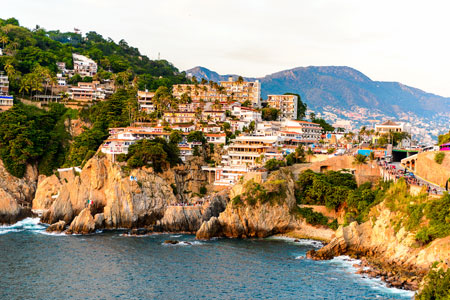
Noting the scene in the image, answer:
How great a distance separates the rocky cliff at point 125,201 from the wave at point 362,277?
18.9 metres

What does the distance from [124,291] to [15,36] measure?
93.3 metres

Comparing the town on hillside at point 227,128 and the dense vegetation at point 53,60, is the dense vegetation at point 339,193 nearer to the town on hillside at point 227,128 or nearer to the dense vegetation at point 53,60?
the town on hillside at point 227,128

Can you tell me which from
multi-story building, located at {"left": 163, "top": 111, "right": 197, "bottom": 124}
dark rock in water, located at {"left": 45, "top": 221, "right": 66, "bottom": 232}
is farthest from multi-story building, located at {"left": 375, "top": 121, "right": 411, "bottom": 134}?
dark rock in water, located at {"left": 45, "top": 221, "right": 66, "bottom": 232}

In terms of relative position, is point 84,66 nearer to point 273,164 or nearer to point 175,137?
point 175,137

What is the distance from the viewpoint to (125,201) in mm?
60969

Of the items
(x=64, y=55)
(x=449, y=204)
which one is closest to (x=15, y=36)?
(x=64, y=55)

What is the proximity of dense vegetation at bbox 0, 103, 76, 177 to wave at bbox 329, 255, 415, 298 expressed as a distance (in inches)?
1864

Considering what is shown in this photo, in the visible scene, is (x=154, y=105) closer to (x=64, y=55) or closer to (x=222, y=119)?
(x=222, y=119)

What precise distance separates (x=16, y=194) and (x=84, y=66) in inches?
2190

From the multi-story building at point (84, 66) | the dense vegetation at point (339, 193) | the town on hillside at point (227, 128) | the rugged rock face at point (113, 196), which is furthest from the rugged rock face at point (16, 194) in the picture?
the multi-story building at point (84, 66)

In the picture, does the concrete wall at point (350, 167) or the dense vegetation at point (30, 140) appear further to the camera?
the dense vegetation at point (30, 140)

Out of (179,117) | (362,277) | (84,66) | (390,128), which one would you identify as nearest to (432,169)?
(362,277)

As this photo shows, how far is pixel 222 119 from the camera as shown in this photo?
8481cm

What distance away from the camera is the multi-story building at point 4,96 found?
80688mm
